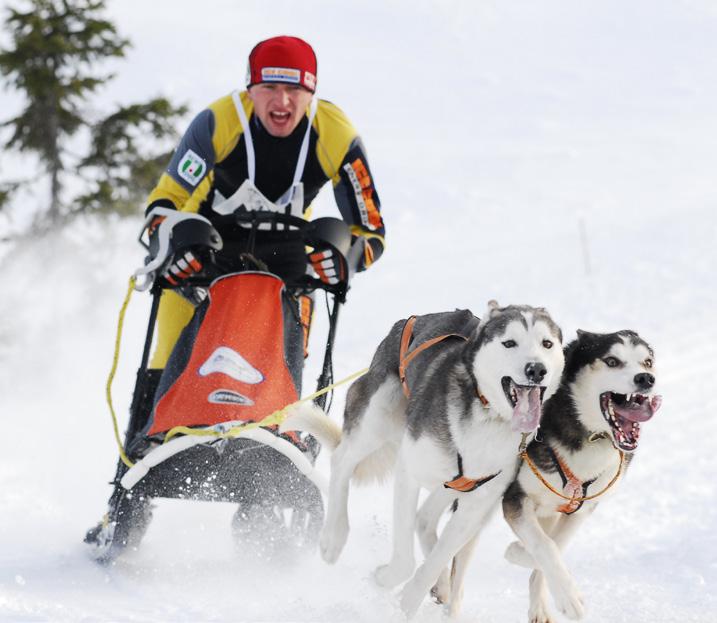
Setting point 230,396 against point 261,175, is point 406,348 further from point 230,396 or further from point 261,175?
point 261,175

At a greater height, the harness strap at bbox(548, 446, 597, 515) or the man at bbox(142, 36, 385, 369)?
the man at bbox(142, 36, 385, 369)

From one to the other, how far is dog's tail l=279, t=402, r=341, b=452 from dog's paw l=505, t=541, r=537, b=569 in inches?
38.0

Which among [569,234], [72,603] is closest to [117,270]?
[569,234]

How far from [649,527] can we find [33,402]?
5.55 metres

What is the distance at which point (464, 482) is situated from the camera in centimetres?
342

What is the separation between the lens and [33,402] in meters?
8.80

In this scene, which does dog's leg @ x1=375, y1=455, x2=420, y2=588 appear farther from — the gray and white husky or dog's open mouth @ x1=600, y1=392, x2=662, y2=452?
dog's open mouth @ x1=600, y1=392, x2=662, y2=452

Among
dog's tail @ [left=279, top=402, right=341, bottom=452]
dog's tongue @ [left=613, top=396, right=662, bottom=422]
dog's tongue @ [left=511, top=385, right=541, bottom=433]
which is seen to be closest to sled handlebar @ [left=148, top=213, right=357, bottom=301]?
dog's tail @ [left=279, top=402, right=341, bottom=452]

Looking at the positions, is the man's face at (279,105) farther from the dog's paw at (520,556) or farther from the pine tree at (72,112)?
the pine tree at (72,112)

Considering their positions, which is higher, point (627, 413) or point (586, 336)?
point (586, 336)

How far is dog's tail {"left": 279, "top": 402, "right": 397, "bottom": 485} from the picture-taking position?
13.5 ft

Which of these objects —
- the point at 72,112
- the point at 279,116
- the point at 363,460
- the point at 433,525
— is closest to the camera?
the point at 433,525

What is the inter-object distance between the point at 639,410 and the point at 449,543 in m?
0.79

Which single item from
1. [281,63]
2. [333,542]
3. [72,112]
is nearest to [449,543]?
[333,542]
